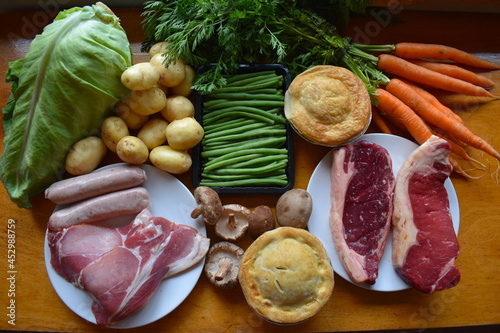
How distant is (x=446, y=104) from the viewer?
243cm

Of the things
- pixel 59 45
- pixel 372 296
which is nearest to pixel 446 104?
pixel 372 296

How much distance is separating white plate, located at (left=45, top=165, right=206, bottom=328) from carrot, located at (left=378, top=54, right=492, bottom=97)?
1354mm

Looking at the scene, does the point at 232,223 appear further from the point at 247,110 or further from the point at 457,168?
the point at 457,168

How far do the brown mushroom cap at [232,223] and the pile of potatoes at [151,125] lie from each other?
1.07ft

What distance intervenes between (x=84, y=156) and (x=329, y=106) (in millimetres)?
1286

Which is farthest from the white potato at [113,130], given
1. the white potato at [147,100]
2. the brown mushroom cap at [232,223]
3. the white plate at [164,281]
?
the brown mushroom cap at [232,223]

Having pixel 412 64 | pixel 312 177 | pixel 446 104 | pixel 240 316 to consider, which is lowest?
pixel 240 316

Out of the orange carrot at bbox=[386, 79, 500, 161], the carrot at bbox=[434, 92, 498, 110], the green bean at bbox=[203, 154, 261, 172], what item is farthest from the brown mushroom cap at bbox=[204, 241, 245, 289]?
the carrot at bbox=[434, 92, 498, 110]

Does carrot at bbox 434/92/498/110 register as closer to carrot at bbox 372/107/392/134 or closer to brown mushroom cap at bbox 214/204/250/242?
carrot at bbox 372/107/392/134

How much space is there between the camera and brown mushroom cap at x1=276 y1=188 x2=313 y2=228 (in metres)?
2.03

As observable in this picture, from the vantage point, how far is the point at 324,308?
2.14 m

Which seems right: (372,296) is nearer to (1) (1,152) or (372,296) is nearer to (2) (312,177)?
(2) (312,177)

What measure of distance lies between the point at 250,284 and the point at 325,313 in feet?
1.59

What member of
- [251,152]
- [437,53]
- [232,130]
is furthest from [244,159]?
[437,53]
